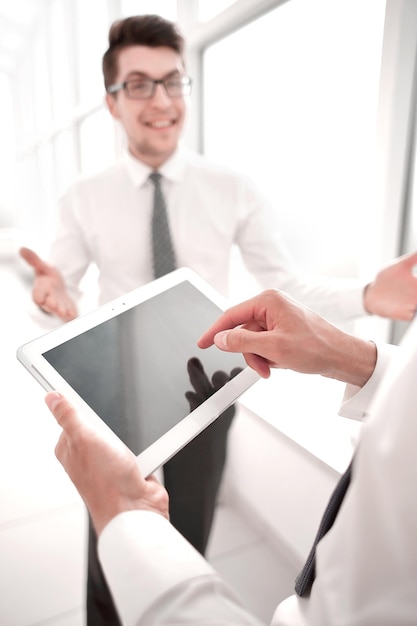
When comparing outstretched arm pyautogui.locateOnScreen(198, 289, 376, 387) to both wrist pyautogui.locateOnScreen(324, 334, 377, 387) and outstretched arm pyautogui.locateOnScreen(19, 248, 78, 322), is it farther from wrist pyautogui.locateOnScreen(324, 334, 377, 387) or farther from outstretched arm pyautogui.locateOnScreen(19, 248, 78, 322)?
outstretched arm pyautogui.locateOnScreen(19, 248, 78, 322)

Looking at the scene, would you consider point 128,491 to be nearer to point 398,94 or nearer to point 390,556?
point 390,556

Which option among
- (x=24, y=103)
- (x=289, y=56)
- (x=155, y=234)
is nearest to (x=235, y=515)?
(x=155, y=234)

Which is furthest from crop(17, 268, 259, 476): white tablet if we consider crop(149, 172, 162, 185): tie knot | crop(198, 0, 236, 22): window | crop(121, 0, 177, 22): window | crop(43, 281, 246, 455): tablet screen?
crop(121, 0, 177, 22): window

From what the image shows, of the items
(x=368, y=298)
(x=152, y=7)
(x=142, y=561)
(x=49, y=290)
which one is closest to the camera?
(x=142, y=561)

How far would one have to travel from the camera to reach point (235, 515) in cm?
134

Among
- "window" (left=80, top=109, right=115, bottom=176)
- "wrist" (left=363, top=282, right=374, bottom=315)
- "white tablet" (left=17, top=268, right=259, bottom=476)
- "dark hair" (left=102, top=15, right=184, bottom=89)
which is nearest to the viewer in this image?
"white tablet" (left=17, top=268, right=259, bottom=476)

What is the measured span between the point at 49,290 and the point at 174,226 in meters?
0.40

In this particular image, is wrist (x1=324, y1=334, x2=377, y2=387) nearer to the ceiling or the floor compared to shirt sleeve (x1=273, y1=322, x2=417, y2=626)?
nearer to the floor

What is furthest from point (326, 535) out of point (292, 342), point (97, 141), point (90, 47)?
point (90, 47)

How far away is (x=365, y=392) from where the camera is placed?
0.68m

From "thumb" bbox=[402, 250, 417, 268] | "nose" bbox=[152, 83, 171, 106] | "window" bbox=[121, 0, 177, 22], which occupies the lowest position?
"thumb" bbox=[402, 250, 417, 268]

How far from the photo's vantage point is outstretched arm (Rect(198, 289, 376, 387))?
0.61m

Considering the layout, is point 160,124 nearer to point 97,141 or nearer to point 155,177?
point 155,177

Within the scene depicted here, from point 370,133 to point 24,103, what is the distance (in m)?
3.67
